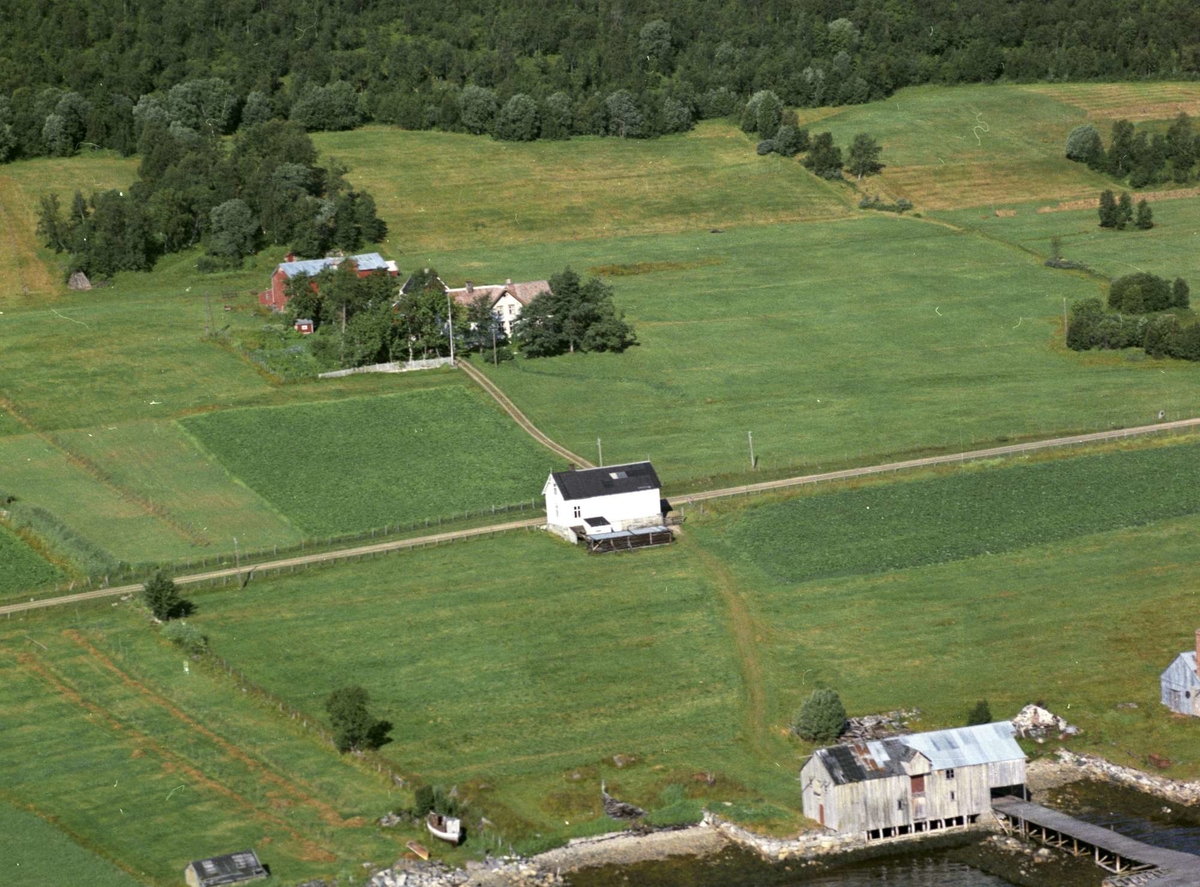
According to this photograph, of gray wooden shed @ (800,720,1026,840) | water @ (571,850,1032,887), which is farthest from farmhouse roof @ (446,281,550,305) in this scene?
water @ (571,850,1032,887)

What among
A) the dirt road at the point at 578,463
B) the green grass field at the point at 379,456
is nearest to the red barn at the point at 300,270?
the green grass field at the point at 379,456

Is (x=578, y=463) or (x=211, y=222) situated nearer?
(x=578, y=463)

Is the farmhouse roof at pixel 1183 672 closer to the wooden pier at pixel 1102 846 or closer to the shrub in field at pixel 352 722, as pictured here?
the wooden pier at pixel 1102 846

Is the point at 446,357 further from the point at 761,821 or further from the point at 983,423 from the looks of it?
the point at 761,821

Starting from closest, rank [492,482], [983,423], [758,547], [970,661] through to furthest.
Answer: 1. [970,661]
2. [758,547]
3. [492,482]
4. [983,423]

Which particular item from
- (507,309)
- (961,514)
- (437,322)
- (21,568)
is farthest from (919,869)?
(507,309)

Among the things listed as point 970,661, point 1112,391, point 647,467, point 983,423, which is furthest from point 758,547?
point 1112,391

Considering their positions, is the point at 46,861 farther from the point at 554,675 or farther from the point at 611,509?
the point at 611,509

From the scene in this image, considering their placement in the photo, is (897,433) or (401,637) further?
(897,433)
